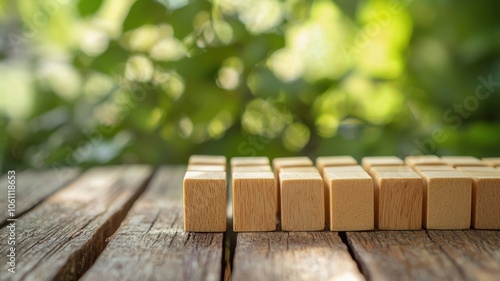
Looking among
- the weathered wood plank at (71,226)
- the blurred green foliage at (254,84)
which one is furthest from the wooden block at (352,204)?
the blurred green foliage at (254,84)

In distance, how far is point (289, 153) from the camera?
220 centimetres

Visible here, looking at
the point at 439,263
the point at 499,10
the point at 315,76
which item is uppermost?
the point at 499,10

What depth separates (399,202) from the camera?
112 cm

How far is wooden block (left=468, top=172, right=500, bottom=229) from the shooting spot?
1.10 meters

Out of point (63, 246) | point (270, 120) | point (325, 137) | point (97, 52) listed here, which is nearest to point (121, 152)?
point (97, 52)

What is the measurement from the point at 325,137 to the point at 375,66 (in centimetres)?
38

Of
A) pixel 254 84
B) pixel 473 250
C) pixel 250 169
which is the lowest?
pixel 473 250

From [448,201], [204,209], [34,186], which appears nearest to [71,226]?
[204,209]

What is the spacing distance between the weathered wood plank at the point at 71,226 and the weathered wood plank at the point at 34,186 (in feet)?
0.10

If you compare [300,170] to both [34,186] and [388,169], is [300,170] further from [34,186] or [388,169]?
[34,186]

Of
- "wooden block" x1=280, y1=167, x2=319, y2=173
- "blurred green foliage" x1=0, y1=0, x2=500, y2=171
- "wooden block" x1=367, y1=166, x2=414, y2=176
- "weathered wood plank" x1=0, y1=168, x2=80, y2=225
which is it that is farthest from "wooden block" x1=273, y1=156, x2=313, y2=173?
"blurred green foliage" x1=0, y1=0, x2=500, y2=171

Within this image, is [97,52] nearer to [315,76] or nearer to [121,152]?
[121,152]

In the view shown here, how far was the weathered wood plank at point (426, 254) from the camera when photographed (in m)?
0.87

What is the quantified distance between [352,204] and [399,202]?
83 millimetres
